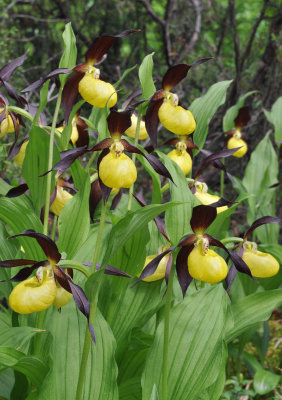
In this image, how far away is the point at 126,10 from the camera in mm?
5715

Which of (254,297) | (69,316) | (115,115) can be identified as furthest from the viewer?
(254,297)

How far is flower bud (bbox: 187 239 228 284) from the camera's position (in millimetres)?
1641

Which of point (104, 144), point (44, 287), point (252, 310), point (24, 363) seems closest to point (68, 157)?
point (104, 144)

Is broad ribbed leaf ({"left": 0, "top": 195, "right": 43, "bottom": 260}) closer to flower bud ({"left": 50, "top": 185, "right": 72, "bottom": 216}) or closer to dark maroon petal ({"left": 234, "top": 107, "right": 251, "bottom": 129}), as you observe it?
flower bud ({"left": 50, "top": 185, "right": 72, "bottom": 216})

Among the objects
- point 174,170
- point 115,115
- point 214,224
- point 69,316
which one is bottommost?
point 69,316

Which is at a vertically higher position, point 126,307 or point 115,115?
point 115,115

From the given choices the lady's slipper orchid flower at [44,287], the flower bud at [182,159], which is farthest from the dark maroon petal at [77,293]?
the flower bud at [182,159]

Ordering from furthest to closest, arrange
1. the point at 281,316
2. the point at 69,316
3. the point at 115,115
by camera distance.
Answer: the point at 281,316 → the point at 69,316 → the point at 115,115

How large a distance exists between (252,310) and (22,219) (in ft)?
3.32

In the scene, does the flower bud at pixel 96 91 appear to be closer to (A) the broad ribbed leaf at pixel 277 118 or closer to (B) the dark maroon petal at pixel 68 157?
(B) the dark maroon petal at pixel 68 157

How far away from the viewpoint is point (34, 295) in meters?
1.50

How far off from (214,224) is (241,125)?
1.51m

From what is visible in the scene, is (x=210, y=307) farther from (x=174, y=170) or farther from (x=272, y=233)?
(x=272, y=233)

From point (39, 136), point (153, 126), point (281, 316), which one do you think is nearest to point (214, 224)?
point (153, 126)
